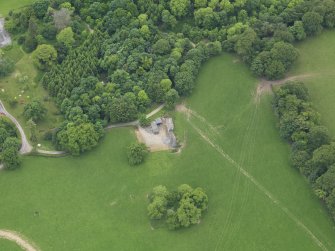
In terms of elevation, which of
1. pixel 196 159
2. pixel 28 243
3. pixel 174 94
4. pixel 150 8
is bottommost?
pixel 28 243

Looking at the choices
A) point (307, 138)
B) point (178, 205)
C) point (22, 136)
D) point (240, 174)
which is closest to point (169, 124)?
point (240, 174)

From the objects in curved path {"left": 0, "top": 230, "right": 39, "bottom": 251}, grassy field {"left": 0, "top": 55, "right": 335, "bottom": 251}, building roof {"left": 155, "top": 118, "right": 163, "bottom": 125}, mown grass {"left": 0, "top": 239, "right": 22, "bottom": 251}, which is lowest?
mown grass {"left": 0, "top": 239, "right": 22, "bottom": 251}

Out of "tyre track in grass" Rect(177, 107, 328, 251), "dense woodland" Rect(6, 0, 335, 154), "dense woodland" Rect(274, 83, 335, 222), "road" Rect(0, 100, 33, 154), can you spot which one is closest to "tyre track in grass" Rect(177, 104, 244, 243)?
"tyre track in grass" Rect(177, 107, 328, 251)

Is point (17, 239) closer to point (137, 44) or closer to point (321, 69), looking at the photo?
point (137, 44)

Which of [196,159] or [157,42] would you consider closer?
[196,159]

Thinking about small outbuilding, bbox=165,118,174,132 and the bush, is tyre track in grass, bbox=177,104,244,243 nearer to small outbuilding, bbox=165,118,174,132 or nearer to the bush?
small outbuilding, bbox=165,118,174,132

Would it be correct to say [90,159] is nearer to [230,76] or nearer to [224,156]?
[224,156]

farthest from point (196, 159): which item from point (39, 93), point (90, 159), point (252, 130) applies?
point (39, 93)
